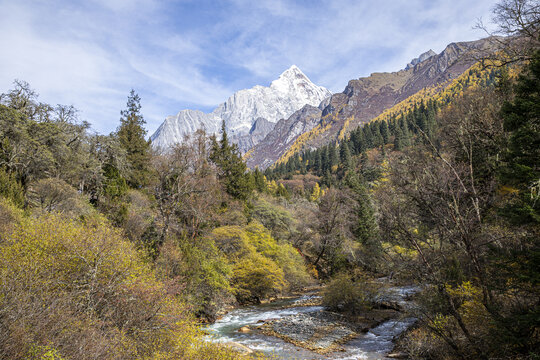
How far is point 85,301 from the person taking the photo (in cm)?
970

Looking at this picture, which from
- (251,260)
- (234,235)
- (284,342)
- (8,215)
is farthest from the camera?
(234,235)

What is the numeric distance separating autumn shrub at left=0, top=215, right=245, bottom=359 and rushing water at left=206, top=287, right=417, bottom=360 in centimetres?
300

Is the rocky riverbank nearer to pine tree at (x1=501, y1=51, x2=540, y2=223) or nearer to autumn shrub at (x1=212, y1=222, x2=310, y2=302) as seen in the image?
autumn shrub at (x1=212, y1=222, x2=310, y2=302)

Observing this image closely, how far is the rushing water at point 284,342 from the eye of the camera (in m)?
14.0

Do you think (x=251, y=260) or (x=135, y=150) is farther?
(x=135, y=150)

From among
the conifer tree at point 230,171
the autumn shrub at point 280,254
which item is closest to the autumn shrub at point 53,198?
the autumn shrub at point 280,254

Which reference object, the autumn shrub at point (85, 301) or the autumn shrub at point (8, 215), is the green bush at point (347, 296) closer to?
the autumn shrub at point (85, 301)

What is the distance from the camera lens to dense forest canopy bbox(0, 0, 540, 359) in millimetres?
7645

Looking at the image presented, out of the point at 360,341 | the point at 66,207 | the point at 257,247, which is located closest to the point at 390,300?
the point at 360,341

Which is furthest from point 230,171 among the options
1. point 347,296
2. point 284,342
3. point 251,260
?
point 284,342

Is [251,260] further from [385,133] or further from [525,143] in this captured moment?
[385,133]

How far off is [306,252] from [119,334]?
3577 cm

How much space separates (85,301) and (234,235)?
1765 cm

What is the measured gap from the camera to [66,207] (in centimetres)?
1906
